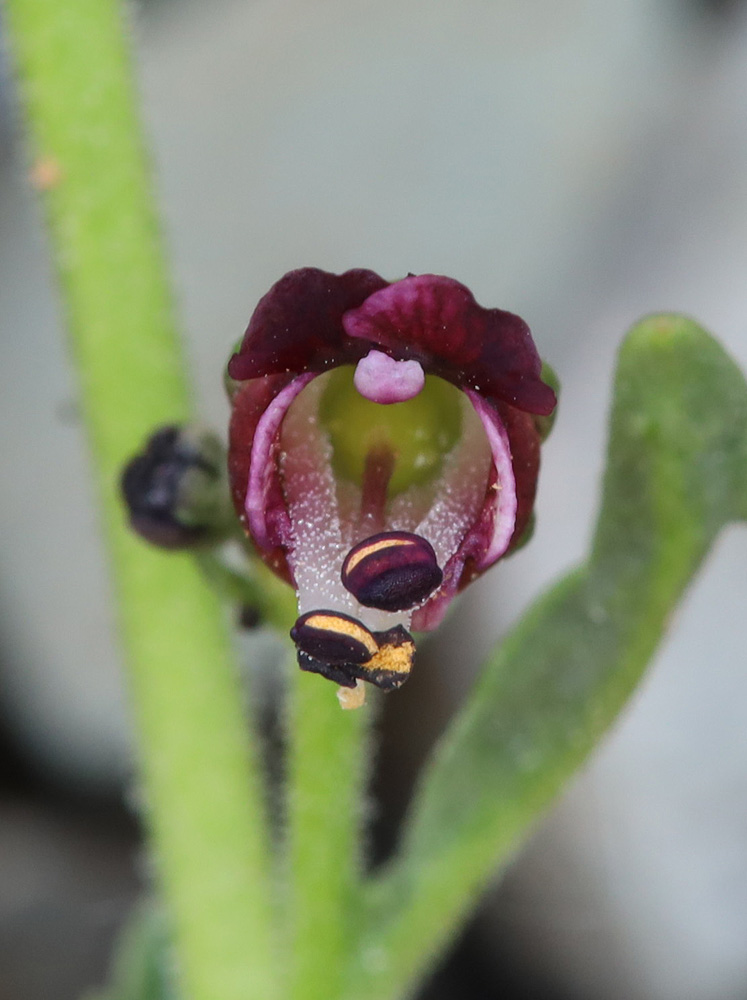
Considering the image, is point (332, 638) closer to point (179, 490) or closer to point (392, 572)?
point (392, 572)

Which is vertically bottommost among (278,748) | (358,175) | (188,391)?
(278,748)

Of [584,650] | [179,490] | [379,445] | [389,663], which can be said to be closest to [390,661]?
[389,663]

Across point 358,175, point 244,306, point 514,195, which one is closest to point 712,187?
point 514,195

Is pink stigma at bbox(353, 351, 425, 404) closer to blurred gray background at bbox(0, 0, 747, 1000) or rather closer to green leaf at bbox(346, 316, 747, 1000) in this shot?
green leaf at bbox(346, 316, 747, 1000)

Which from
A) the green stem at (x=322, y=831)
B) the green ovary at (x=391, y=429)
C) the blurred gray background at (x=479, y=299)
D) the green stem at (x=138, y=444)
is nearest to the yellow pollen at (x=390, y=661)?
the green ovary at (x=391, y=429)

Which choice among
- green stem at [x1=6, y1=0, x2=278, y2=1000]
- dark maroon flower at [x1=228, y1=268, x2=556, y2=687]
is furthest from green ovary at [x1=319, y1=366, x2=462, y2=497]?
green stem at [x1=6, y1=0, x2=278, y2=1000]

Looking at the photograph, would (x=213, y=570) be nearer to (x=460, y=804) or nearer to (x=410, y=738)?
(x=460, y=804)
